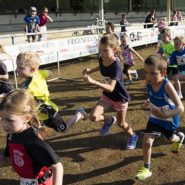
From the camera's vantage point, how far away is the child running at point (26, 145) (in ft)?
9.10

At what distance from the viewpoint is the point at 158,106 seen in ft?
15.1

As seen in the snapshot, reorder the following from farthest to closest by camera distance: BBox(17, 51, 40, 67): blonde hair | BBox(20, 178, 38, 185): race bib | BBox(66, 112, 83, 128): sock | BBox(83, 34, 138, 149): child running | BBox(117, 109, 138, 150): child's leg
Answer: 1. BBox(66, 112, 83, 128): sock
2. BBox(117, 109, 138, 150): child's leg
3. BBox(83, 34, 138, 149): child running
4. BBox(17, 51, 40, 67): blonde hair
5. BBox(20, 178, 38, 185): race bib

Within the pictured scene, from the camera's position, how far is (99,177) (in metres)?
4.77

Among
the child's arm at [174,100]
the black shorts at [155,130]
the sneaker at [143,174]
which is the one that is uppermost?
the child's arm at [174,100]

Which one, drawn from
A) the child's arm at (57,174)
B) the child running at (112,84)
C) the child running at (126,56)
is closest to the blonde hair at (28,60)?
the child running at (112,84)

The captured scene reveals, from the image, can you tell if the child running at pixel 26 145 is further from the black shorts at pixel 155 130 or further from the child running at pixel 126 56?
the child running at pixel 126 56

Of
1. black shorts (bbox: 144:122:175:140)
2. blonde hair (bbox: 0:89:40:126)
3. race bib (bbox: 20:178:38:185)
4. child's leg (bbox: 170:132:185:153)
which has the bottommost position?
child's leg (bbox: 170:132:185:153)

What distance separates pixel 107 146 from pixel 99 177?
1.04m

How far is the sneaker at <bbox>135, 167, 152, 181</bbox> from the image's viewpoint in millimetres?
4520

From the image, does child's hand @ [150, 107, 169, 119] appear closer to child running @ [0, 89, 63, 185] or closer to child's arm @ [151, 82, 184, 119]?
child's arm @ [151, 82, 184, 119]

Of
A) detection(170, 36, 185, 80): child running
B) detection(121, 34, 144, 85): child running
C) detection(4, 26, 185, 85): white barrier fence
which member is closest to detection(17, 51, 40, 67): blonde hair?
detection(170, 36, 185, 80): child running

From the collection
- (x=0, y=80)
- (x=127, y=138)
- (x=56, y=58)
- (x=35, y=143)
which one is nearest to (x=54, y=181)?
(x=35, y=143)

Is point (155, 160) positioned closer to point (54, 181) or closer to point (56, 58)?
point (54, 181)

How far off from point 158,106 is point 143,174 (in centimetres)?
87
